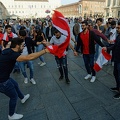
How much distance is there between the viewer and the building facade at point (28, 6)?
107 meters

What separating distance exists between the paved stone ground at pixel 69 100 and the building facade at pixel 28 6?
103 metres

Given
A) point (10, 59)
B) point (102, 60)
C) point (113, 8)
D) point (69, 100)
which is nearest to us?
point (10, 59)

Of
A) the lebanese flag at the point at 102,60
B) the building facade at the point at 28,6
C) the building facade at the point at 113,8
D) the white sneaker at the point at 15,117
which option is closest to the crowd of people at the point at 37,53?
the white sneaker at the point at 15,117

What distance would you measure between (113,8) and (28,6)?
60197 millimetres

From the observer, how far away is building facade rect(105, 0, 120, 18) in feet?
253

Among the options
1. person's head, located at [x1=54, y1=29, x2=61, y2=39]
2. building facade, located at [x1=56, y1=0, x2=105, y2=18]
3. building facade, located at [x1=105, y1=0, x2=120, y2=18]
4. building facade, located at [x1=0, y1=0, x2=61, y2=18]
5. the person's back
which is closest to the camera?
the person's back

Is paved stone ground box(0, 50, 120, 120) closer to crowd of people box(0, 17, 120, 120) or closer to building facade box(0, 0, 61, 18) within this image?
crowd of people box(0, 17, 120, 120)

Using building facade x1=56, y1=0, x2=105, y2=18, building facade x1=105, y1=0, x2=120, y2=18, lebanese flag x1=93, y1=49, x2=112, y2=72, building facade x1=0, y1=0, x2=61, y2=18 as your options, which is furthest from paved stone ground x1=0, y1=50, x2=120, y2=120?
building facade x1=0, y1=0, x2=61, y2=18

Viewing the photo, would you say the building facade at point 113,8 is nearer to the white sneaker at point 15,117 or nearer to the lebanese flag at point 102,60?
the lebanese flag at point 102,60

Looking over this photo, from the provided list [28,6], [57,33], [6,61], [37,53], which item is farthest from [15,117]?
[28,6]

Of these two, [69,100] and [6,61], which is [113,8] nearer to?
[69,100]

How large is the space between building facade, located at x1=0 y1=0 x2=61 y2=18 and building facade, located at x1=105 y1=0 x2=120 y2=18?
39763 mm

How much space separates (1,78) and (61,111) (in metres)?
1.52

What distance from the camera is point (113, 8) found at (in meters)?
79.4
